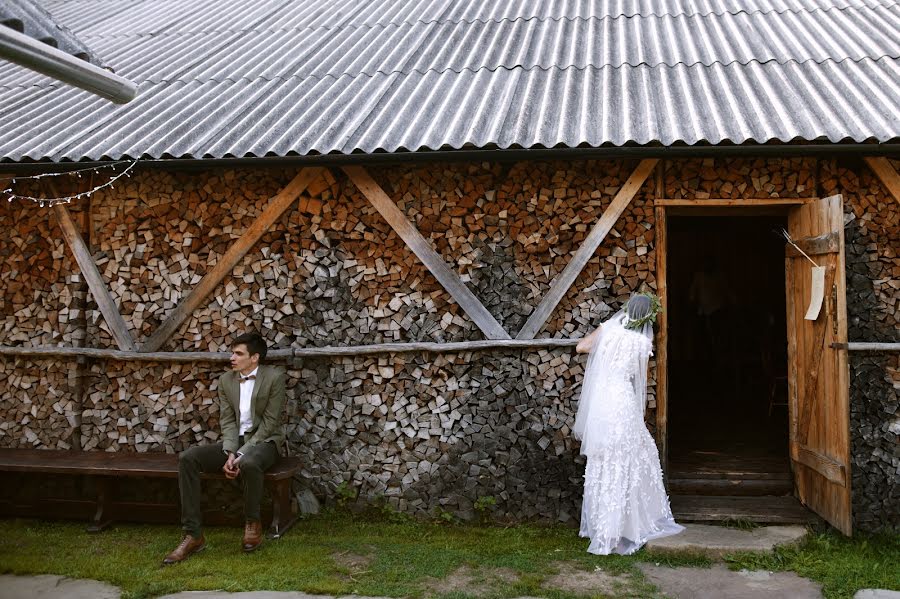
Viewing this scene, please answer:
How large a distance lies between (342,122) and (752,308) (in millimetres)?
7916

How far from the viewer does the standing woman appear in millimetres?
5488

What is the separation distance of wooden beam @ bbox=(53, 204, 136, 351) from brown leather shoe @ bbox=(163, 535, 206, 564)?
192 centimetres

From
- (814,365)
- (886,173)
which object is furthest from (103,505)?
(886,173)

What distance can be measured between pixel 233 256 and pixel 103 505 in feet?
7.91

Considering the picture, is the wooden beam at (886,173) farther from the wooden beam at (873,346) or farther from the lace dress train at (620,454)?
the lace dress train at (620,454)

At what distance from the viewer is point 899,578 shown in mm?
4957

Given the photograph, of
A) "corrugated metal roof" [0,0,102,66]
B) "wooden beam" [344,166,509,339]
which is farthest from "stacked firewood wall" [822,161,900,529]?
"corrugated metal roof" [0,0,102,66]

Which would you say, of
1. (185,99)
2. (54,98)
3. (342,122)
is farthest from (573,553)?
(54,98)

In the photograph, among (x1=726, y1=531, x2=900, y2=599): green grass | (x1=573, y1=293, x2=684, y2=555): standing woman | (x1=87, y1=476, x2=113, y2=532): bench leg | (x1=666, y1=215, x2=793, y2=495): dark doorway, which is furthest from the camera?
(x1=666, y1=215, x2=793, y2=495): dark doorway

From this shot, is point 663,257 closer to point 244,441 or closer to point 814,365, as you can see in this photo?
point 814,365

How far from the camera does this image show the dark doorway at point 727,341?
26.7 ft

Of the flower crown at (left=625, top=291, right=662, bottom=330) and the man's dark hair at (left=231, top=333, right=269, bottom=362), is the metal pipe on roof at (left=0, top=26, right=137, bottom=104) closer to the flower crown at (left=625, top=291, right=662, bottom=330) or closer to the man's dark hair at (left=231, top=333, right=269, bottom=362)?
the man's dark hair at (left=231, top=333, right=269, bottom=362)

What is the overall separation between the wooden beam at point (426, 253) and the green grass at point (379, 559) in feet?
5.65

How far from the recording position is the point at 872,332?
5824 mm
